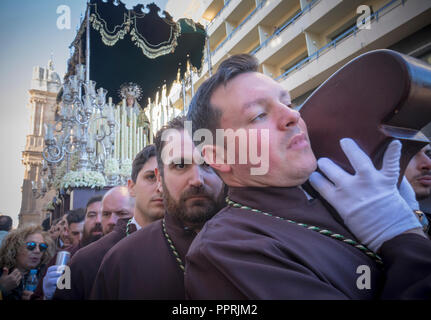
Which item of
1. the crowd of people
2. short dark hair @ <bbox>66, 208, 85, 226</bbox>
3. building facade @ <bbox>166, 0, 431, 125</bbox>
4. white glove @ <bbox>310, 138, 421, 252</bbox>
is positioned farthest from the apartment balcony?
short dark hair @ <bbox>66, 208, 85, 226</bbox>

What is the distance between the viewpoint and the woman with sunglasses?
74.2 inches

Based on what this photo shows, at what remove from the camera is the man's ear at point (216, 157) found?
3.10ft

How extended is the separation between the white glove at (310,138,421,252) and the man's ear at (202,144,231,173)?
0.35 m

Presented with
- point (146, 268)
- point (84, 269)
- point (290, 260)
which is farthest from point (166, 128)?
point (290, 260)

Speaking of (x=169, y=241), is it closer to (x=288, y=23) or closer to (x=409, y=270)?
(x=409, y=270)

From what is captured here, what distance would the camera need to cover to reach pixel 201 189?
1234mm

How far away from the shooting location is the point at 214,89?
98 centimetres

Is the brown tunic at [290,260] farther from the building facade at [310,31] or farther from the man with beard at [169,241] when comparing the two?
the building facade at [310,31]

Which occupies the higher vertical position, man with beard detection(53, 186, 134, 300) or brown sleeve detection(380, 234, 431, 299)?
brown sleeve detection(380, 234, 431, 299)

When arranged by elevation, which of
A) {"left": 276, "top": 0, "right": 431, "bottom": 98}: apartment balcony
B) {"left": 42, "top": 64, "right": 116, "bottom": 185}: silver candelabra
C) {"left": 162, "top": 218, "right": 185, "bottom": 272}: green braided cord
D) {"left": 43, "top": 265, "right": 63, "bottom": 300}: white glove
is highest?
{"left": 276, "top": 0, "right": 431, "bottom": 98}: apartment balcony

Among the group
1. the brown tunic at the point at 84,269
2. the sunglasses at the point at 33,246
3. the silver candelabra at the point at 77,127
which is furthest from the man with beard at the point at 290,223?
the silver candelabra at the point at 77,127

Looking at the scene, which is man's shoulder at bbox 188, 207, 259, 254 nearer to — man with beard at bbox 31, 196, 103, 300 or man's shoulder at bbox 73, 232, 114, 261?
man's shoulder at bbox 73, 232, 114, 261

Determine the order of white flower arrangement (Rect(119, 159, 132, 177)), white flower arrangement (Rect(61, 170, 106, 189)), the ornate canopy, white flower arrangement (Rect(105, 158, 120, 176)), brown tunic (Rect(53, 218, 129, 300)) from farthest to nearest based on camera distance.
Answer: white flower arrangement (Rect(119, 159, 132, 177))
white flower arrangement (Rect(105, 158, 120, 176))
the ornate canopy
white flower arrangement (Rect(61, 170, 106, 189))
brown tunic (Rect(53, 218, 129, 300))

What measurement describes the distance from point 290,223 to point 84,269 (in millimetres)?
1260
